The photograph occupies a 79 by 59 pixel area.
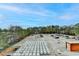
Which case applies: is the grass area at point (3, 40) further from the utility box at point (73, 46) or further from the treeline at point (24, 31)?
the utility box at point (73, 46)

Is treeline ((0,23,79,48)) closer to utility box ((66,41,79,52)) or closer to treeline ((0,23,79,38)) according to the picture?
treeline ((0,23,79,38))

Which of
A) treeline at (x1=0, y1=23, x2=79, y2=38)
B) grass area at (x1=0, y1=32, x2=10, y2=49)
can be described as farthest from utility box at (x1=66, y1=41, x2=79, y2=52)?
grass area at (x1=0, y1=32, x2=10, y2=49)

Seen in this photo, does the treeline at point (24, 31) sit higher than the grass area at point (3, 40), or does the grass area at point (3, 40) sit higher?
the treeline at point (24, 31)

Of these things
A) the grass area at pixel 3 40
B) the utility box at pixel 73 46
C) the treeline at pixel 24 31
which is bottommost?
the utility box at pixel 73 46

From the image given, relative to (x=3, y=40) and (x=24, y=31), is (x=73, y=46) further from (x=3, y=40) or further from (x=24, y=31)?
(x=3, y=40)

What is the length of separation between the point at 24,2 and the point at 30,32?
0.32m

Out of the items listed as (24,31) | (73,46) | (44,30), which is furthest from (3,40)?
(73,46)

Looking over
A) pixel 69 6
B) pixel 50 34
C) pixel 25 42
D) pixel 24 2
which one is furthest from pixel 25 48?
pixel 69 6

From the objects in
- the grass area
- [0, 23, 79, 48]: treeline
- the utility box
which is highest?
[0, 23, 79, 48]: treeline

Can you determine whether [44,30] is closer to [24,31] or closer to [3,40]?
[24,31]

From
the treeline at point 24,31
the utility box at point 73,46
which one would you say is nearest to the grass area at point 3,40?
the treeline at point 24,31

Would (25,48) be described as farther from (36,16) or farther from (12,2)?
(12,2)

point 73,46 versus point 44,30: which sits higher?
point 44,30

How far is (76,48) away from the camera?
2.22 metres
